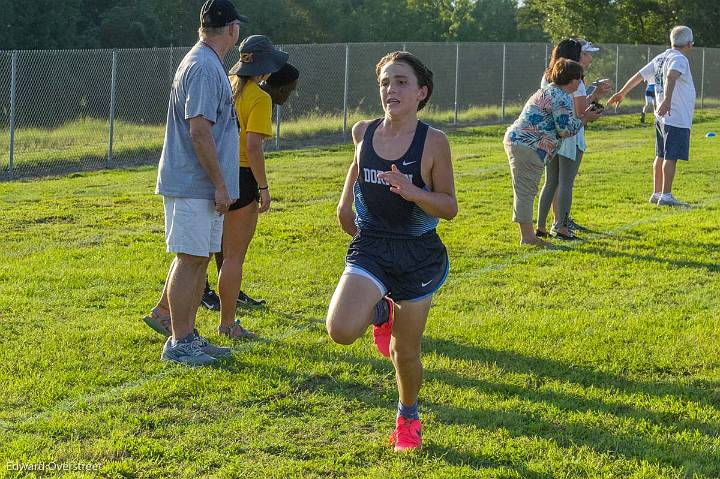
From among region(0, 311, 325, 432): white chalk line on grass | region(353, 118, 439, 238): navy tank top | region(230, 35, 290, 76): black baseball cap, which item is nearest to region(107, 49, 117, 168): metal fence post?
region(230, 35, 290, 76): black baseball cap

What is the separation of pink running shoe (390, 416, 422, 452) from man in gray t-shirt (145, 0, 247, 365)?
165 cm

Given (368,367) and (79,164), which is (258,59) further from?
(79,164)

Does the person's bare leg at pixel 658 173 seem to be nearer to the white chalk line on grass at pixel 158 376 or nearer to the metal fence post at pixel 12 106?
the white chalk line on grass at pixel 158 376

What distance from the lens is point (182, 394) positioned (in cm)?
554

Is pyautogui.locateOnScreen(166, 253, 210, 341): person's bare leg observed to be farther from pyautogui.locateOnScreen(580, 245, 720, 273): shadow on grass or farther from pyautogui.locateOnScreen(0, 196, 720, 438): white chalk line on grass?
pyautogui.locateOnScreen(580, 245, 720, 273): shadow on grass

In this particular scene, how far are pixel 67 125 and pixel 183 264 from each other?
13738 mm

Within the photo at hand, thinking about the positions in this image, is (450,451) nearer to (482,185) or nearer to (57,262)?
(57,262)

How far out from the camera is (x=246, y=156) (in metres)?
6.77

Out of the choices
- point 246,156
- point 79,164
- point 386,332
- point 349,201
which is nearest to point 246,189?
point 246,156

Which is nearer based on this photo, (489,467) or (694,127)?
(489,467)

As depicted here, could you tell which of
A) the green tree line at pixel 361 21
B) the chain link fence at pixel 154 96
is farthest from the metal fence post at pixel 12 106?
the green tree line at pixel 361 21

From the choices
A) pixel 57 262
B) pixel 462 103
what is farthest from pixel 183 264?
pixel 462 103

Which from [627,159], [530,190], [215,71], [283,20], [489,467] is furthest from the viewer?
[283,20]

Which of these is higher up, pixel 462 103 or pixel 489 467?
pixel 462 103
